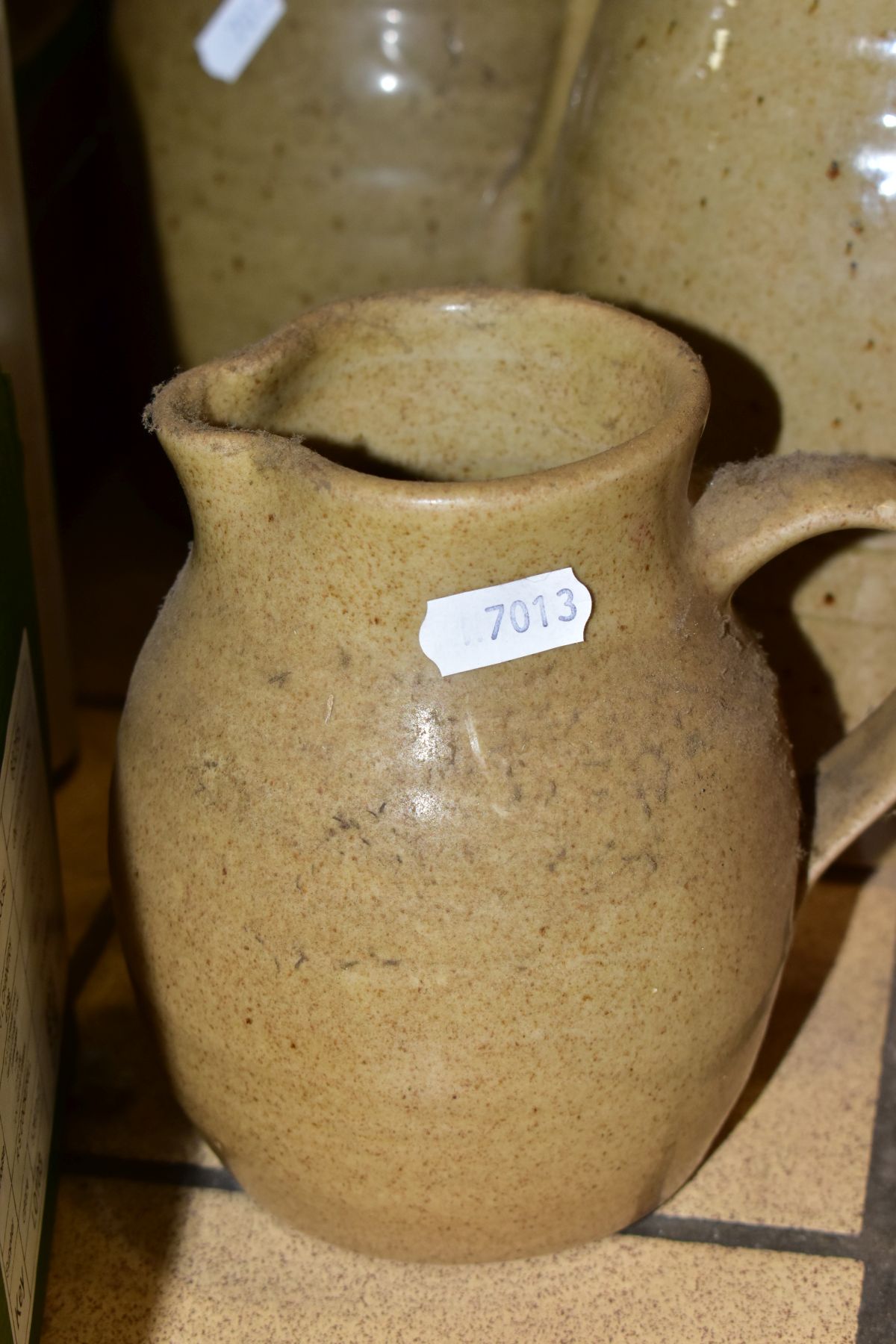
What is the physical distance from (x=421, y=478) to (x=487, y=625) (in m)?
0.22

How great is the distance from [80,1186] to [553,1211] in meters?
0.29

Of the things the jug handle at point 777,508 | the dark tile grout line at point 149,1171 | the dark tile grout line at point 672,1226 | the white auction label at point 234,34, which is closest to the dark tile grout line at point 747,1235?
the dark tile grout line at point 672,1226

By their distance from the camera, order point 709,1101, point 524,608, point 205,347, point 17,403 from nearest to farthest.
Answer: point 524,608 → point 709,1101 → point 17,403 → point 205,347

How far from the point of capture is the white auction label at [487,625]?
25.8 inches

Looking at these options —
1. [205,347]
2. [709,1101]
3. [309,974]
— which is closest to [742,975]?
[709,1101]

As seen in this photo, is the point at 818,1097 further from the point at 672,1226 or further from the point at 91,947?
the point at 91,947

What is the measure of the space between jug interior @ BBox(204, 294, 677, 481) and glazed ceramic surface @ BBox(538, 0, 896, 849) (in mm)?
143

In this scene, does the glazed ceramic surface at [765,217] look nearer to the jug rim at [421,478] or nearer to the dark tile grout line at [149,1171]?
the jug rim at [421,478]

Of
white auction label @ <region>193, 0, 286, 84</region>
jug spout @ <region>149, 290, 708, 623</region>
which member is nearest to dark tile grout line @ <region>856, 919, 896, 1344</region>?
jug spout @ <region>149, 290, 708, 623</region>

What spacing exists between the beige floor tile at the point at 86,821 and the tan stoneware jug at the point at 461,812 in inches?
12.5

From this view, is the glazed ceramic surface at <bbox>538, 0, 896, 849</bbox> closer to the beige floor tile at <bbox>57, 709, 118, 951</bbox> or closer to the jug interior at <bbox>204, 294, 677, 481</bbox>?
the jug interior at <bbox>204, 294, 677, 481</bbox>

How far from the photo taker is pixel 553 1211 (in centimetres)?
75

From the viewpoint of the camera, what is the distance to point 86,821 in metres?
1.15

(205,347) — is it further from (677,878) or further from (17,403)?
(677,878)
